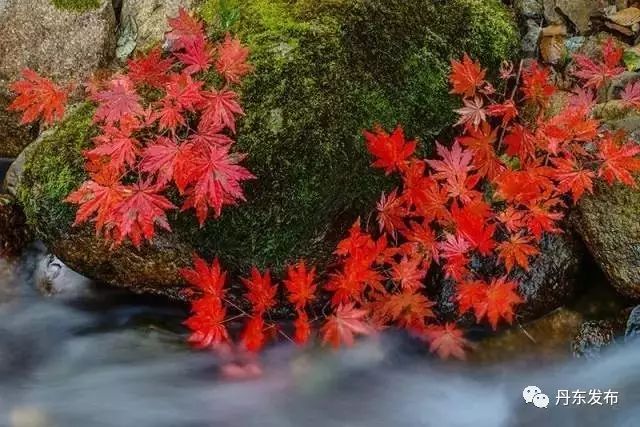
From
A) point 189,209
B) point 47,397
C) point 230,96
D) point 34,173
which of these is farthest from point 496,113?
point 47,397

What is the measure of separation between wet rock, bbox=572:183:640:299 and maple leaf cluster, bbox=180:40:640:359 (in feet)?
0.32

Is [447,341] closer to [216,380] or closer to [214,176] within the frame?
→ [216,380]

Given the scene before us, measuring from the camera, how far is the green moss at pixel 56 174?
10.4ft

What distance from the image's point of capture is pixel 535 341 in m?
3.43

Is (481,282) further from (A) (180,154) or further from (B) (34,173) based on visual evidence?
(B) (34,173)

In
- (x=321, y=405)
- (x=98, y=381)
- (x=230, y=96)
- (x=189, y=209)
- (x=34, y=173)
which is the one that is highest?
(x=230, y=96)

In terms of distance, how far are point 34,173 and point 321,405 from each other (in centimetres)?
192

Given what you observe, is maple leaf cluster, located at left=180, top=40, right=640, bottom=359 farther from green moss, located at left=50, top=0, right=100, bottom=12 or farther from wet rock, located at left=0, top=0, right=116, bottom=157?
green moss, located at left=50, top=0, right=100, bottom=12

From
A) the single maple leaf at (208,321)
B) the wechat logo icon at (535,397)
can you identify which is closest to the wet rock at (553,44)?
the wechat logo icon at (535,397)

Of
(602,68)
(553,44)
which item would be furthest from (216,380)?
(553,44)

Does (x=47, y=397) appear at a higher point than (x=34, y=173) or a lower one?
lower

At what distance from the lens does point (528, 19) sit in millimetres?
4270

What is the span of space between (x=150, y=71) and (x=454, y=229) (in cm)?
174

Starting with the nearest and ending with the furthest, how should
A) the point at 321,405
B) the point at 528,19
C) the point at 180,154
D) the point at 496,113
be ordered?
the point at 180,154 → the point at 321,405 → the point at 496,113 → the point at 528,19
